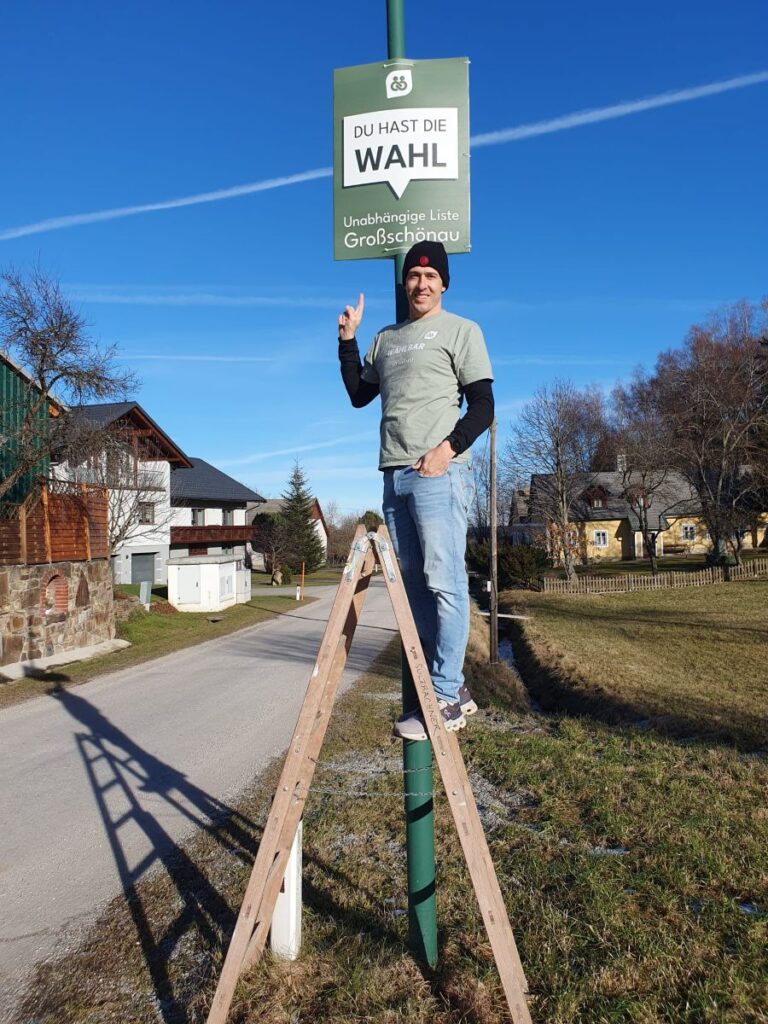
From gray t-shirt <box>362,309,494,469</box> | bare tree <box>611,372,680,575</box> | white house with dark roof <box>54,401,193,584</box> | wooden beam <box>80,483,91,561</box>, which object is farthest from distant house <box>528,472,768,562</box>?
gray t-shirt <box>362,309,494,469</box>

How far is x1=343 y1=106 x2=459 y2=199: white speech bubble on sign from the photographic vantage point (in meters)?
3.49

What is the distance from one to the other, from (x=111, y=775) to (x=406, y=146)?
5.97m

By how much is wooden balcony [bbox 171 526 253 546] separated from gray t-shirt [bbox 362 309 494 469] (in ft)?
137

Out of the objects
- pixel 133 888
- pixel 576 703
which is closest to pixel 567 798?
pixel 133 888

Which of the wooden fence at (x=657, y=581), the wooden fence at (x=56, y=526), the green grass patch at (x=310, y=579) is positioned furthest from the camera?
the green grass patch at (x=310, y=579)

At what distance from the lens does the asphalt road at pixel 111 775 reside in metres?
4.21

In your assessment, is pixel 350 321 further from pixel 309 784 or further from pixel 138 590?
pixel 138 590

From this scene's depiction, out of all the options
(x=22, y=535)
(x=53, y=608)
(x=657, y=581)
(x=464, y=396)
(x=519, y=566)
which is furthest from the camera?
(x=519, y=566)

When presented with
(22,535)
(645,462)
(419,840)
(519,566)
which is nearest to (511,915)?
(419,840)

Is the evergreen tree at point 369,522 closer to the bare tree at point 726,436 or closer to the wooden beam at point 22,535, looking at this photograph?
the wooden beam at point 22,535

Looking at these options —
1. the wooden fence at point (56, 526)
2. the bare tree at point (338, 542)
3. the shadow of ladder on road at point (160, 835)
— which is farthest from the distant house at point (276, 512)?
the shadow of ladder on road at point (160, 835)

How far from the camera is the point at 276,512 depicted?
64.0 meters

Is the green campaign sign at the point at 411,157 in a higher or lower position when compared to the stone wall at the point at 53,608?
higher

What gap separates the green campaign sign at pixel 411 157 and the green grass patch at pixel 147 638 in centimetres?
926
